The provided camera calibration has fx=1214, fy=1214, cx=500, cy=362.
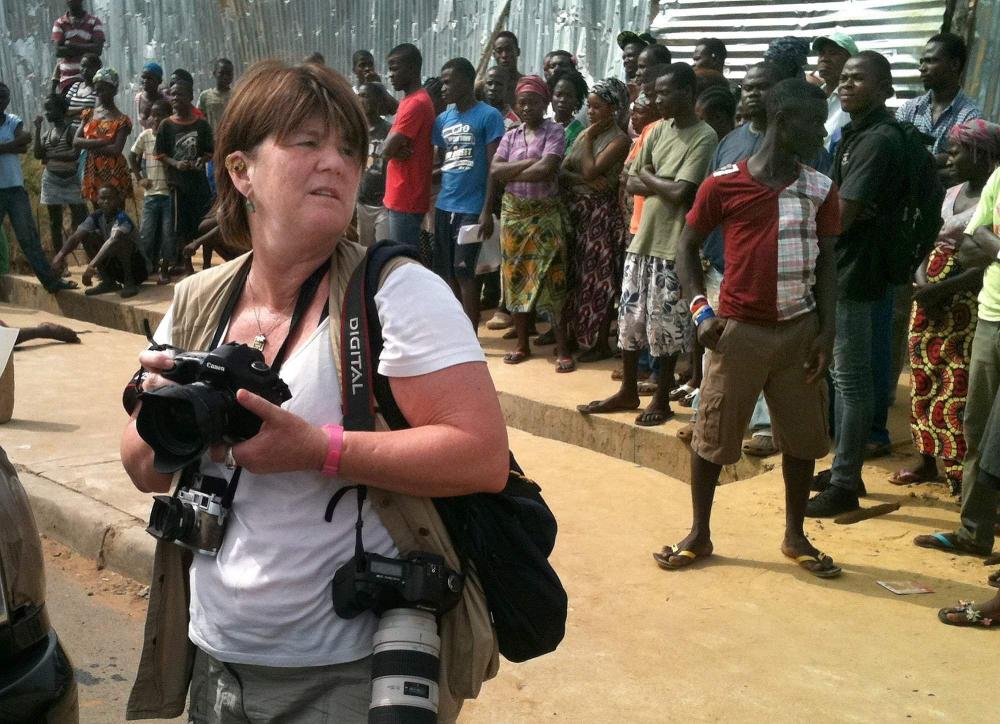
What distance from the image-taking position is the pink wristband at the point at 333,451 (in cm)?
197

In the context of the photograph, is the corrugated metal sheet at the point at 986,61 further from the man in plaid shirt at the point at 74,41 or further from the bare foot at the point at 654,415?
the man in plaid shirt at the point at 74,41

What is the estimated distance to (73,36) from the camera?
598 inches

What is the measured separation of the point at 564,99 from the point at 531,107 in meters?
0.46

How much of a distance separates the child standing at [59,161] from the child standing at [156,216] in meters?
0.90

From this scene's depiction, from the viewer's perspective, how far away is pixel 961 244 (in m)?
5.25

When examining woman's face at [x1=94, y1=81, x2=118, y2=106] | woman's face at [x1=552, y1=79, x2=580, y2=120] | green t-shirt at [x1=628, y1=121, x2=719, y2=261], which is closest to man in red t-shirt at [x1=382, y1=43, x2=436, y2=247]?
woman's face at [x1=552, y1=79, x2=580, y2=120]

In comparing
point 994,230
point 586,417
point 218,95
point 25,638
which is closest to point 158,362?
point 25,638

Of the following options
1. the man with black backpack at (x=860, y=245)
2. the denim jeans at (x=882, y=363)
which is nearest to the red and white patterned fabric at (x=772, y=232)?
the man with black backpack at (x=860, y=245)

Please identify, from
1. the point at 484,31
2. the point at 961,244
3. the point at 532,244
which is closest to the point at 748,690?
the point at 961,244

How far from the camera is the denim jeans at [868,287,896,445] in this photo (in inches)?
234

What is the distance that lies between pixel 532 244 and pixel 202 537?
625 cm

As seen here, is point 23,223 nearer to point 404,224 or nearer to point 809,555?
point 404,224

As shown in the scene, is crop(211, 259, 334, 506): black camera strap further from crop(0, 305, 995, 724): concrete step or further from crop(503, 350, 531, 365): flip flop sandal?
crop(503, 350, 531, 365): flip flop sandal

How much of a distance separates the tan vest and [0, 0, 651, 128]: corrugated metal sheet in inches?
234
